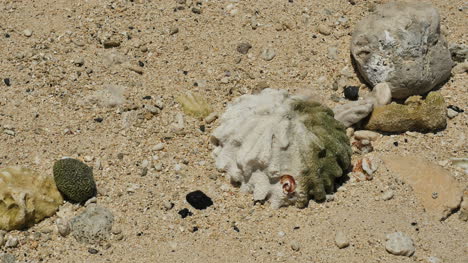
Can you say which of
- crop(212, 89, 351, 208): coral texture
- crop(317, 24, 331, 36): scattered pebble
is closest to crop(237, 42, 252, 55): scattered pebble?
crop(317, 24, 331, 36): scattered pebble

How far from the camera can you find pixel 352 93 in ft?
18.5

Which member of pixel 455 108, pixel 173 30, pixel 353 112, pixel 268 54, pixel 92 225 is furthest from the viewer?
pixel 173 30

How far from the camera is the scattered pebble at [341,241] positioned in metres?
4.50

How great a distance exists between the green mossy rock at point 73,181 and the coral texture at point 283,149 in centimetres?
112

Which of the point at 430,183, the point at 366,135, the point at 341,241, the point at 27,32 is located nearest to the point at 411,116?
the point at 366,135

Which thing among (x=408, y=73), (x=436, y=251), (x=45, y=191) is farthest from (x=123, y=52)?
(x=436, y=251)

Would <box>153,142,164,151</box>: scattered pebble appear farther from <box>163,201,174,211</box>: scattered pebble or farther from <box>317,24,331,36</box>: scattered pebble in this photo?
<box>317,24,331,36</box>: scattered pebble

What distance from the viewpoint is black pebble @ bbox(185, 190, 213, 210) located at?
15.6 ft

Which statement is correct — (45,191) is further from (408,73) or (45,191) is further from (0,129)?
(408,73)

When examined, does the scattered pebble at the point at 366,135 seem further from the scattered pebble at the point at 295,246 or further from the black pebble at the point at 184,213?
the black pebble at the point at 184,213

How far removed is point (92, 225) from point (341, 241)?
77.1 inches

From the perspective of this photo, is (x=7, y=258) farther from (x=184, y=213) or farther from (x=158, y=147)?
(x=158, y=147)

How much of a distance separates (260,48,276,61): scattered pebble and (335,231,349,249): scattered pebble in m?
2.14

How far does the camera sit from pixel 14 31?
19.8 feet
